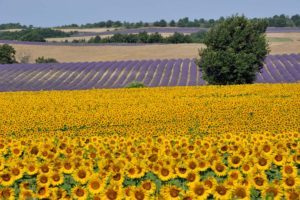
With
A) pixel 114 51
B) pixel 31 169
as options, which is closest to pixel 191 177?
pixel 31 169

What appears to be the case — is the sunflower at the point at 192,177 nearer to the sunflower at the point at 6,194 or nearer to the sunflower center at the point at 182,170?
the sunflower center at the point at 182,170

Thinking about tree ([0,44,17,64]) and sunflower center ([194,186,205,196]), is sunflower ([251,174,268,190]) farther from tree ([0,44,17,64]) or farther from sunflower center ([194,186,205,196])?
tree ([0,44,17,64])

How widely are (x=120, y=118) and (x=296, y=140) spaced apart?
10519mm

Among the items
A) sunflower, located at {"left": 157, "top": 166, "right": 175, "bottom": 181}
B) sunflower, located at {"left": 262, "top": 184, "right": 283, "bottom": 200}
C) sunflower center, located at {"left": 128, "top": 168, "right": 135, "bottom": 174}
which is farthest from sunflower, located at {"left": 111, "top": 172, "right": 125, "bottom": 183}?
sunflower, located at {"left": 262, "top": 184, "right": 283, "bottom": 200}

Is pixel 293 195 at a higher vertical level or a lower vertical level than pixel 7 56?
higher

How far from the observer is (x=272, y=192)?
759cm

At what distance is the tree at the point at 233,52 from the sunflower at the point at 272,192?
36619 mm

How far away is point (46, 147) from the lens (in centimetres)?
1151

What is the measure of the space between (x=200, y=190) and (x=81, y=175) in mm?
2277

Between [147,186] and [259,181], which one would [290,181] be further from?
[147,186]

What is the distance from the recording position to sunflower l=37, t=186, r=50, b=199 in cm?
818

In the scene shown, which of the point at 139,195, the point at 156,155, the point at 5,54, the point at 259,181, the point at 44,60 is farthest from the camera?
the point at 44,60

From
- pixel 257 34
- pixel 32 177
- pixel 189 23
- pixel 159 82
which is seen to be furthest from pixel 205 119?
pixel 189 23

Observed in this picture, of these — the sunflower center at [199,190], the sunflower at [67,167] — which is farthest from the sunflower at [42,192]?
the sunflower center at [199,190]
